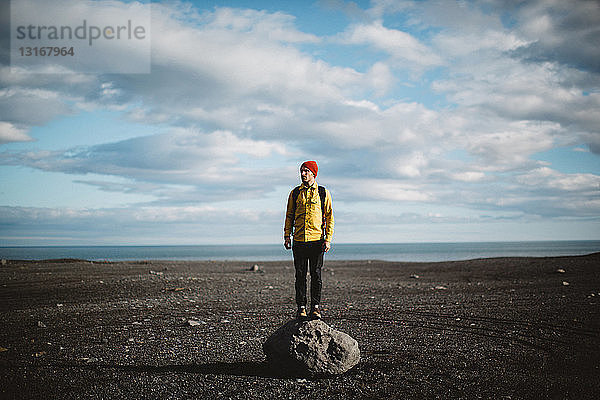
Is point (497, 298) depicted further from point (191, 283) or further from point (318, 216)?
point (191, 283)

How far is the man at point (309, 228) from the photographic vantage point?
7.69m

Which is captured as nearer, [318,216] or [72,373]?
[72,373]

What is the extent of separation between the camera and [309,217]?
7.68 metres

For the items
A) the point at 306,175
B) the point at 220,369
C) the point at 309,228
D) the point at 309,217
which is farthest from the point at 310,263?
the point at 220,369

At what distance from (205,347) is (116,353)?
5.66 ft

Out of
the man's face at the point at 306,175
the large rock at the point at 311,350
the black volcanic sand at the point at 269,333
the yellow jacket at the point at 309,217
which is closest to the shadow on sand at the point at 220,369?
the black volcanic sand at the point at 269,333

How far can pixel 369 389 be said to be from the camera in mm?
5984

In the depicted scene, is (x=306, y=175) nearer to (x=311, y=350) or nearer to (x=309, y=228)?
(x=309, y=228)

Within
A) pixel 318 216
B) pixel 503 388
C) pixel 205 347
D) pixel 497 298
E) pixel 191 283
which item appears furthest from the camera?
pixel 191 283

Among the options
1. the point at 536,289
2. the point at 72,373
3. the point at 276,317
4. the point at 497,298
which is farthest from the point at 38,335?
the point at 536,289

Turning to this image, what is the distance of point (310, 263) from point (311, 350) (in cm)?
178

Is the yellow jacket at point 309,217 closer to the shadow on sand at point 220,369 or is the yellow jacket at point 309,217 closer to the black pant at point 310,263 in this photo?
the black pant at point 310,263

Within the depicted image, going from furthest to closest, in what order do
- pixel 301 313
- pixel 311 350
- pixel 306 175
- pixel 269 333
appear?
pixel 269 333 < pixel 306 175 < pixel 301 313 < pixel 311 350

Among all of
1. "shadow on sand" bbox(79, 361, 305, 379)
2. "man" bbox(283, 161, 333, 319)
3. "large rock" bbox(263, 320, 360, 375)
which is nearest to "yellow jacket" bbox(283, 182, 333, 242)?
"man" bbox(283, 161, 333, 319)
